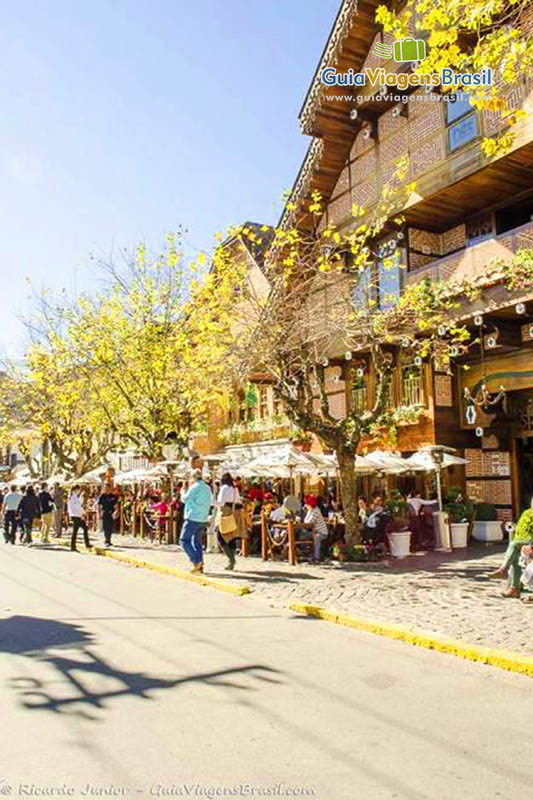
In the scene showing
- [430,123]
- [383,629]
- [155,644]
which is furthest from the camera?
[430,123]


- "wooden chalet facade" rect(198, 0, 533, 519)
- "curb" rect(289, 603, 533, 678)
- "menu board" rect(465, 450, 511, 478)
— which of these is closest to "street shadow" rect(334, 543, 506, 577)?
"menu board" rect(465, 450, 511, 478)

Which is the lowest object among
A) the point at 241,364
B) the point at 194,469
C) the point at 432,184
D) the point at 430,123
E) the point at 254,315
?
the point at 194,469

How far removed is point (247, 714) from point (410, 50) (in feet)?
56.3

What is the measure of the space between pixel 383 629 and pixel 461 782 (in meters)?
3.73

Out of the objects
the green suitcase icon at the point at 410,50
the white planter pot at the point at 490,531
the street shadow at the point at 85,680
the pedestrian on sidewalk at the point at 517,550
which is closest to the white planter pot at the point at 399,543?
the white planter pot at the point at 490,531

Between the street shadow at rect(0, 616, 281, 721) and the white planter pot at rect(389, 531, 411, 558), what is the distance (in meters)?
8.28

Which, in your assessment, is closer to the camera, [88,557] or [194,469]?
[194,469]

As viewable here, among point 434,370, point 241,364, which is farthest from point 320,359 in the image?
point 434,370

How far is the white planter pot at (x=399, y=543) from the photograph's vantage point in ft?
45.9

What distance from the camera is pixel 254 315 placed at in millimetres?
14859

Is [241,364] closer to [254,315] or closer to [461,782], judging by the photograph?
[254,315]

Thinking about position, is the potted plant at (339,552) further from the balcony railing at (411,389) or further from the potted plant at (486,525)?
the balcony railing at (411,389)

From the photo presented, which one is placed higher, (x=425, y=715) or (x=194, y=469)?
(x=194, y=469)

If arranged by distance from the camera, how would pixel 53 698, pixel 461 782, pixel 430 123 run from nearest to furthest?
pixel 461 782 → pixel 53 698 → pixel 430 123
